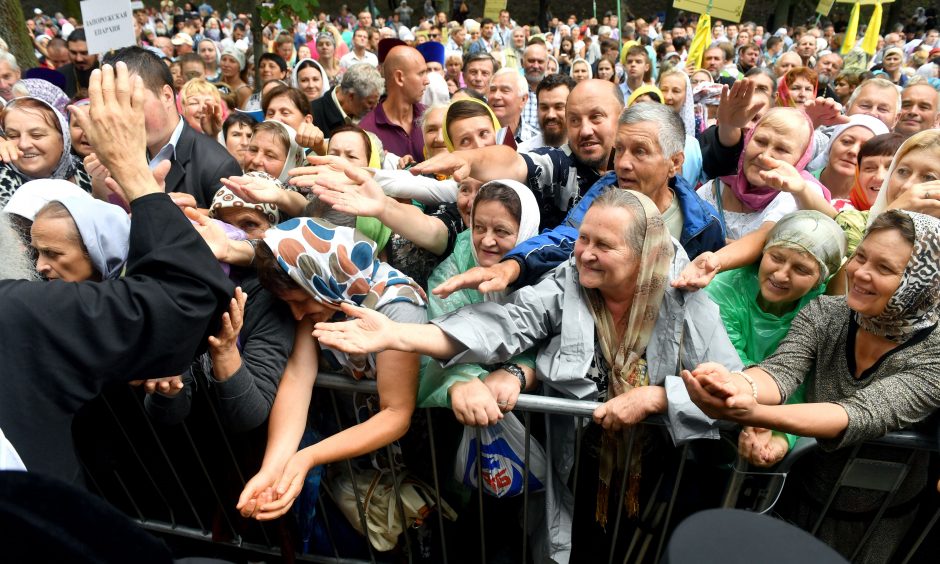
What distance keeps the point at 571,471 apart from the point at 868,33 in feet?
41.9

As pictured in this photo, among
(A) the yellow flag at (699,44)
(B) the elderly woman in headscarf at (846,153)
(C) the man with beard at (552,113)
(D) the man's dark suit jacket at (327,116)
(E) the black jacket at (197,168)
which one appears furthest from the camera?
(A) the yellow flag at (699,44)

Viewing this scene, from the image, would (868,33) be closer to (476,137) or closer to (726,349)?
(476,137)

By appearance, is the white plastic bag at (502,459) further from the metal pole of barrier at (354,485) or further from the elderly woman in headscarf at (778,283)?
the elderly woman in headscarf at (778,283)

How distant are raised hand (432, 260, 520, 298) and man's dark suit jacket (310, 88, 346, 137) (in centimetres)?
366

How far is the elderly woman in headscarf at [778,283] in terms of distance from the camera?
230 centimetres

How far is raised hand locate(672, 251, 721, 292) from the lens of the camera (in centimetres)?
216

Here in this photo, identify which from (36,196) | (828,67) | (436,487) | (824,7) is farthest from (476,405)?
(824,7)

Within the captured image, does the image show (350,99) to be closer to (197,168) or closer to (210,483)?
(197,168)

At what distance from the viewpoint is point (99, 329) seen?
1.52 metres

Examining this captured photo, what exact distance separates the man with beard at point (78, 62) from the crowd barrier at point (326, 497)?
17.6ft

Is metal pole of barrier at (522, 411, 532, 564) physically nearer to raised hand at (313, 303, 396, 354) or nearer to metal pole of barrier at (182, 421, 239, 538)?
raised hand at (313, 303, 396, 354)

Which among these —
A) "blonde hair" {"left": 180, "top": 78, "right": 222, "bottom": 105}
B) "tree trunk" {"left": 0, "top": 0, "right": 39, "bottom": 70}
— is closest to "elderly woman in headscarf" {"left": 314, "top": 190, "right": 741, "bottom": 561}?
"blonde hair" {"left": 180, "top": 78, "right": 222, "bottom": 105}

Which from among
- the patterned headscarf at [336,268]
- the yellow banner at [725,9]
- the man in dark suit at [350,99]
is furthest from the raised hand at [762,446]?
the yellow banner at [725,9]

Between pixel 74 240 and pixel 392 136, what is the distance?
328 centimetres
